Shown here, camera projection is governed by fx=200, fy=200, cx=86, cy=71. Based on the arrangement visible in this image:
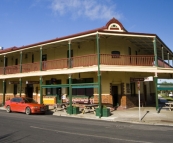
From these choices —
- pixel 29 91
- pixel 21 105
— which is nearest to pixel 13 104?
pixel 21 105

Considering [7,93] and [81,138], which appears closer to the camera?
[81,138]

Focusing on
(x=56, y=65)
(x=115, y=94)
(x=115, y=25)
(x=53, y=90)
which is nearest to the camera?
(x=115, y=25)

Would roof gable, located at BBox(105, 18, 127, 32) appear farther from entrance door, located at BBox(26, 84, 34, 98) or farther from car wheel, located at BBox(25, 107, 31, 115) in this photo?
entrance door, located at BBox(26, 84, 34, 98)

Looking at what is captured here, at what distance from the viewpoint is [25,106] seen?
16953mm

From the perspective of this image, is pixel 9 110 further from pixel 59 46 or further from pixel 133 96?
pixel 133 96

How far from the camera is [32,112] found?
53.8 feet

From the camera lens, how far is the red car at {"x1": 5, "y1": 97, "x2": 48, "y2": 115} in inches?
652

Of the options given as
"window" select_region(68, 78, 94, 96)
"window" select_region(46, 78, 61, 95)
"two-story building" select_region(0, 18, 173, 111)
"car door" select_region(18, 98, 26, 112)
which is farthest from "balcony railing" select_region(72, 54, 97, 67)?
"car door" select_region(18, 98, 26, 112)

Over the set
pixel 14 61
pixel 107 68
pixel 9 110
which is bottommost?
pixel 9 110

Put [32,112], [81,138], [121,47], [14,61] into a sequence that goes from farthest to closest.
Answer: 1. [14,61]
2. [121,47]
3. [32,112]
4. [81,138]

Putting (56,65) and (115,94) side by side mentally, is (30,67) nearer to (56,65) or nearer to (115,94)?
(56,65)

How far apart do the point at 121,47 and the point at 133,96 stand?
5.06m

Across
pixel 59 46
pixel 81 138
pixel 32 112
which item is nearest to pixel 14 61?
pixel 59 46

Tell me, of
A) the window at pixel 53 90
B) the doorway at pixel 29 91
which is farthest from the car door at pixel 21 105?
the doorway at pixel 29 91
